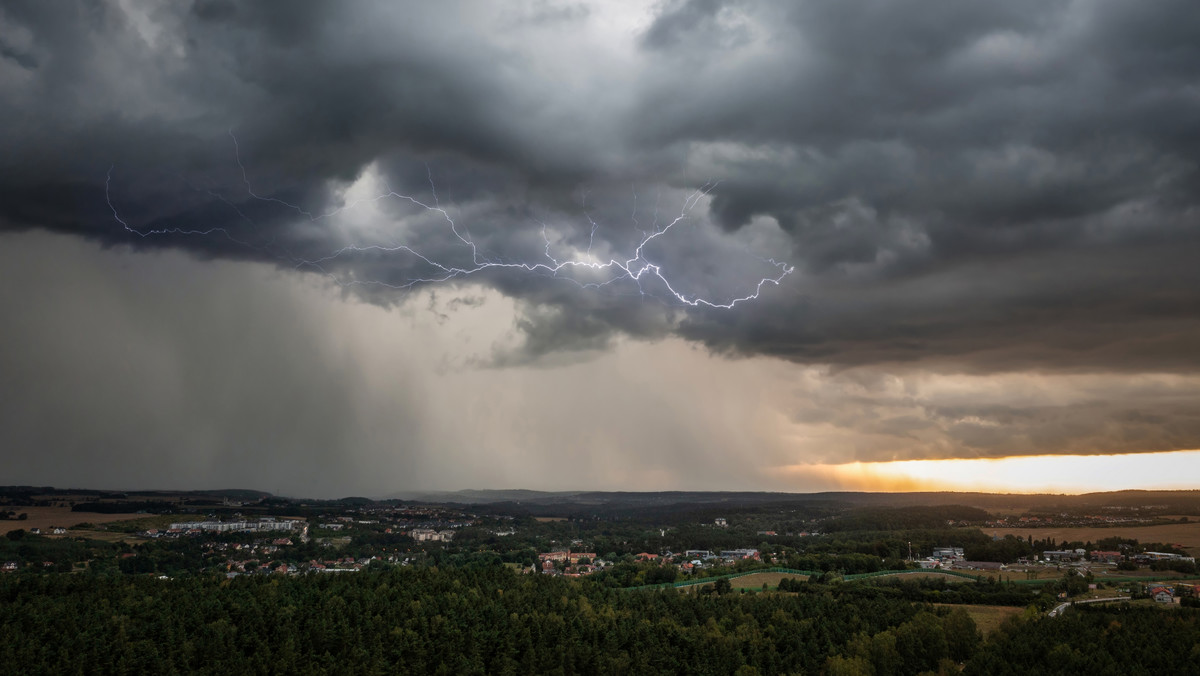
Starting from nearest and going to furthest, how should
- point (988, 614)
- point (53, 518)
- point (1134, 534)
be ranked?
point (988, 614)
point (53, 518)
point (1134, 534)

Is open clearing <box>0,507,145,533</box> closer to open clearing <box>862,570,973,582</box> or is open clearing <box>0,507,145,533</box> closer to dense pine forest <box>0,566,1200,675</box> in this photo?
dense pine forest <box>0,566,1200,675</box>

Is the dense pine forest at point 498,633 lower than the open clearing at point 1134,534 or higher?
higher

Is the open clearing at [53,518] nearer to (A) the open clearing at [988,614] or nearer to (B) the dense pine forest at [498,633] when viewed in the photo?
(B) the dense pine forest at [498,633]

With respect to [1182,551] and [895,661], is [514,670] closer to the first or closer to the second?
[895,661]

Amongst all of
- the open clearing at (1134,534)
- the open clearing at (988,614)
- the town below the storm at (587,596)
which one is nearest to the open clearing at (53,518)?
the town below the storm at (587,596)

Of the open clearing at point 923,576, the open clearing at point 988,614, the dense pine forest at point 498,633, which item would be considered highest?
the dense pine forest at point 498,633

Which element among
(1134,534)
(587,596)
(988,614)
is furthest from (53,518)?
(1134,534)

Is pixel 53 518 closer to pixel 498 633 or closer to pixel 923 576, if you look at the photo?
pixel 498 633
